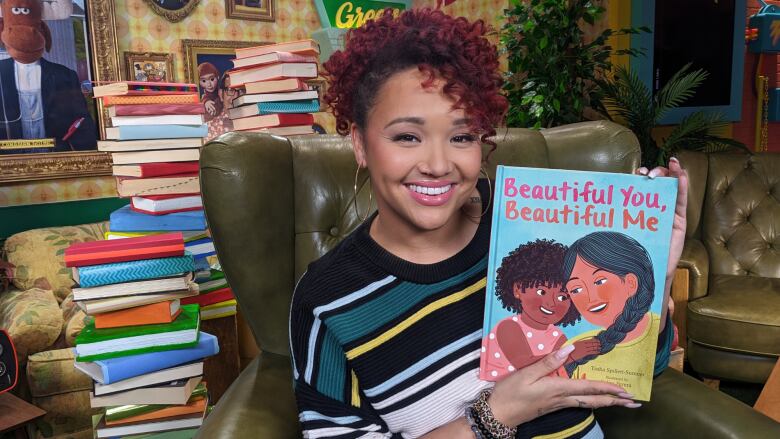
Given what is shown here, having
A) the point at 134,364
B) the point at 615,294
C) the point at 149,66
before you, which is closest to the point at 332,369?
the point at 615,294

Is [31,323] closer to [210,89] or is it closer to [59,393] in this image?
[59,393]

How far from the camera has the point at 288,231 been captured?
1401 mm

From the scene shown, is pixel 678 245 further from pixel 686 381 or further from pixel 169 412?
pixel 169 412

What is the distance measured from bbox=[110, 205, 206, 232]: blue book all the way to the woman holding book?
109cm

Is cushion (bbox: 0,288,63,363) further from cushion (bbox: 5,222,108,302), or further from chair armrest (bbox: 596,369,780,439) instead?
chair armrest (bbox: 596,369,780,439)

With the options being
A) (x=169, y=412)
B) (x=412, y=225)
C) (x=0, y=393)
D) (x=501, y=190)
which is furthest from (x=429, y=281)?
(x=0, y=393)

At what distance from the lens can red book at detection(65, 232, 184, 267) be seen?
1.58 metres

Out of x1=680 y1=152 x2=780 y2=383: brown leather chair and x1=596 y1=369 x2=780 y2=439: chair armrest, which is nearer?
x1=596 y1=369 x2=780 y2=439: chair armrest

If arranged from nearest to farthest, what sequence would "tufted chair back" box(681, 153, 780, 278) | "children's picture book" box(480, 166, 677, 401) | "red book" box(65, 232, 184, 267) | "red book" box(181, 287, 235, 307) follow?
"children's picture book" box(480, 166, 677, 401)
"red book" box(65, 232, 184, 267)
"red book" box(181, 287, 235, 307)
"tufted chair back" box(681, 153, 780, 278)

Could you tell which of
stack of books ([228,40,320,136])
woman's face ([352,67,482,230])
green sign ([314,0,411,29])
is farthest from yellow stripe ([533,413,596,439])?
green sign ([314,0,411,29])

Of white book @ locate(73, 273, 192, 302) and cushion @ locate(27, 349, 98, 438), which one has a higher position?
white book @ locate(73, 273, 192, 302)

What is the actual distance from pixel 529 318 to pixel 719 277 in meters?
2.39

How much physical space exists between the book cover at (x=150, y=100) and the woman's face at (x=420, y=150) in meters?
1.29

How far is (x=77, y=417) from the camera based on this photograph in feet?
8.36
